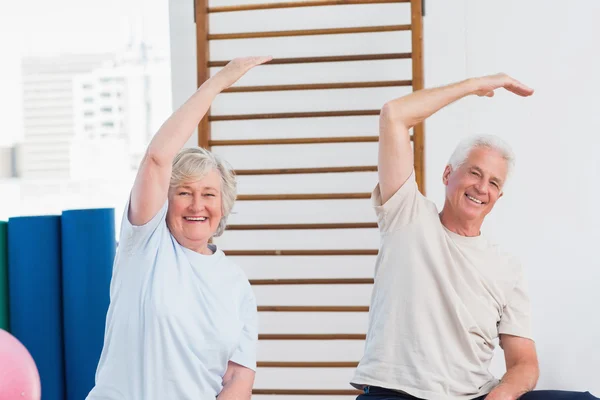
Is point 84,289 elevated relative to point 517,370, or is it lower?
elevated

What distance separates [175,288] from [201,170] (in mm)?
315

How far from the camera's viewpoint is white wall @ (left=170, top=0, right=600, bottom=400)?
301cm

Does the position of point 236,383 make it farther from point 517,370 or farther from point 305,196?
point 305,196

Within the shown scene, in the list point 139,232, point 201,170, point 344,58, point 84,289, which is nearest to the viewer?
point 139,232

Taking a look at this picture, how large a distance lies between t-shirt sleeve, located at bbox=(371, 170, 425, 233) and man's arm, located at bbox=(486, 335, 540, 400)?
1.64ft

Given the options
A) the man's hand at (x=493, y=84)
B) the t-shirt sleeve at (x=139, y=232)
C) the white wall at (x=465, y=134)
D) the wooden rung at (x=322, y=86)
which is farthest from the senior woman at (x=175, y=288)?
the white wall at (x=465, y=134)

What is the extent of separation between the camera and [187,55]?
10.8 ft

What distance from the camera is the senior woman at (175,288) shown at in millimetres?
1830

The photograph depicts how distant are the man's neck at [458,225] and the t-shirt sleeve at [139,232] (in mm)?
890

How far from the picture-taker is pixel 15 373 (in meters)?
2.10

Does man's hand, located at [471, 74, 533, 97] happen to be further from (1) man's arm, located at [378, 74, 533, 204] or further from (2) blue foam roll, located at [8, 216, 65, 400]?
(2) blue foam roll, located at [8, 216, 65, 400]

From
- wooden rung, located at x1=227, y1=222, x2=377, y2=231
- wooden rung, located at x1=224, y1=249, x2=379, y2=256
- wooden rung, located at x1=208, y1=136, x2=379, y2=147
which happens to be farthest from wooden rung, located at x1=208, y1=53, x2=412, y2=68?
wooden rung, located at x1=224, y1=249, x2=379, y2=256

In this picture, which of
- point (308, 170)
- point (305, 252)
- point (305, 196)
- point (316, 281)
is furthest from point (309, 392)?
point (308, 170)

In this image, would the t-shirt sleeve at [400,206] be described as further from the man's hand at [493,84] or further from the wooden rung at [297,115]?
the wooden rung at [297,115]
